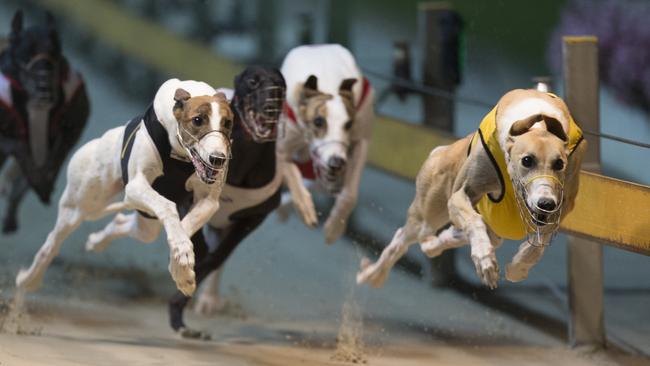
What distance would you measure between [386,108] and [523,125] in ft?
12.9

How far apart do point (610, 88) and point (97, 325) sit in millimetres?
3328

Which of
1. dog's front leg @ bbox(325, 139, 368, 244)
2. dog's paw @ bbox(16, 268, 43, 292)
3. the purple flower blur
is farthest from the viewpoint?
the purple flower blur

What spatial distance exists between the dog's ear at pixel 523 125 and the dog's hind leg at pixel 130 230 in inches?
69.4

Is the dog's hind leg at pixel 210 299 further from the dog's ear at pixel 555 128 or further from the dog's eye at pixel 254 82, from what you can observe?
the dog's ear at pixel 555 128

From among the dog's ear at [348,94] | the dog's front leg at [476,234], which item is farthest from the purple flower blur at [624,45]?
the dog's front leg at [476,234]

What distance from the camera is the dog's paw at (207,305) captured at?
741cm

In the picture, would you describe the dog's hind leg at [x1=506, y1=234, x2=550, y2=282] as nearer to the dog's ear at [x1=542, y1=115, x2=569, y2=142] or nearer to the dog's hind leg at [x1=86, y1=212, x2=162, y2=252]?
the dog's ear at [x1=542, y1=115, x2=569, y2=142]

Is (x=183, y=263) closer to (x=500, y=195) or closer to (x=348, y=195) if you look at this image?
(x=500, y=195)

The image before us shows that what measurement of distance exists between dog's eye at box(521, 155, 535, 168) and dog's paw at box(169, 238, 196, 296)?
1.19m

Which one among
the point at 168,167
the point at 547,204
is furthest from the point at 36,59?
the point at 547,204

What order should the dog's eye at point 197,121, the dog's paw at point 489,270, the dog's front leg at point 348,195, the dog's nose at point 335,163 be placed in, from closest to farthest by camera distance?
the dog's paw at point 489,270
the dog's eye at point 197,121
the dog's nose at point 335,163
the dog's front leg at point 348,195

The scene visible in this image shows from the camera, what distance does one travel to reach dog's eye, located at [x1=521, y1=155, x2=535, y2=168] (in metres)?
4.62

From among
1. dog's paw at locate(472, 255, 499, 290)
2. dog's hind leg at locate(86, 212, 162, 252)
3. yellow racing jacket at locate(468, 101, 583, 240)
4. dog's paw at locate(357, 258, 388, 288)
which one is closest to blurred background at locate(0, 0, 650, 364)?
dog's paw at locate(357, 258, 388, 288)

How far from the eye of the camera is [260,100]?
5.91 meters
